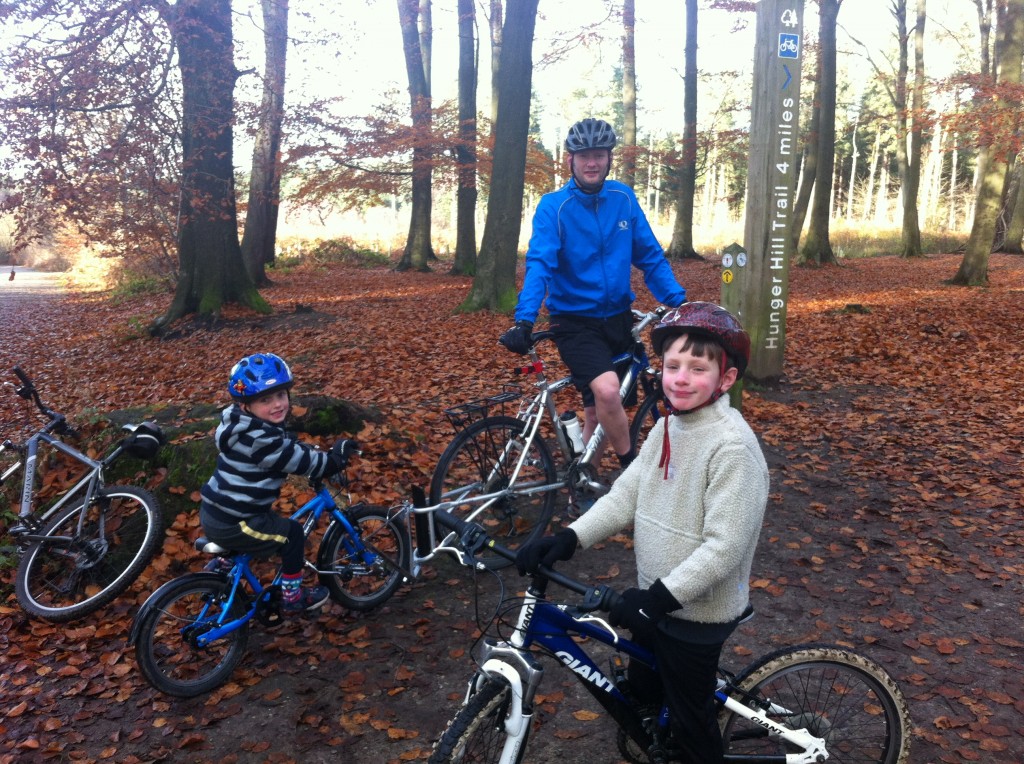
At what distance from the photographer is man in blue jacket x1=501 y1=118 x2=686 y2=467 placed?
15.2 feet

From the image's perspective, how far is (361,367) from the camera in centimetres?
972

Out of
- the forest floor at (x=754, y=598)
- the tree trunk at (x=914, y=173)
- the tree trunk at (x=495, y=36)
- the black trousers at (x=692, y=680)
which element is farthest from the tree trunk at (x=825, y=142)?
the black trousers at (x=692, y=680)

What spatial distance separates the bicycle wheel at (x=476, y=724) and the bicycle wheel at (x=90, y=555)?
3324 mm

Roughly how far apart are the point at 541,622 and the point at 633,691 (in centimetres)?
57

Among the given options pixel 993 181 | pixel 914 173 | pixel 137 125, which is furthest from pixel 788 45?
pixel 914 173

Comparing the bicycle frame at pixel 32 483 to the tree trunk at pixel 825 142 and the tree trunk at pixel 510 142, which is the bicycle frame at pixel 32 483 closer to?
the tree trunk at pixel 510 142

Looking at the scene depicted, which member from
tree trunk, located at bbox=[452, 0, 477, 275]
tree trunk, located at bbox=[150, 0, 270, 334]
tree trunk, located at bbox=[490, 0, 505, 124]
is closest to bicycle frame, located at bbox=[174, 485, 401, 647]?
tree trunk, located at bbox=[150, 0, 270, 334]

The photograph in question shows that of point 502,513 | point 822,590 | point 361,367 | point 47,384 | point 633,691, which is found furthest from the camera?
point 47,384

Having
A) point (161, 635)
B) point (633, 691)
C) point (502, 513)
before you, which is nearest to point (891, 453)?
point (502, 513)

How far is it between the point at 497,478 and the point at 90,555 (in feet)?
9.03

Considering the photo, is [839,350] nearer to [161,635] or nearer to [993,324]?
[993,324]

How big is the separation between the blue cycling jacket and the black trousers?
2515 millimetres

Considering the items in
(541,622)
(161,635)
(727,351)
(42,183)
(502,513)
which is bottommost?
(161,635)

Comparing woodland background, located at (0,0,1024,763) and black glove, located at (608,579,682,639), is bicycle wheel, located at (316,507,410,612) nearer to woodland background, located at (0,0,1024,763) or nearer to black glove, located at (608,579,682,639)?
woodland background, located at (0,0,1024,763)
